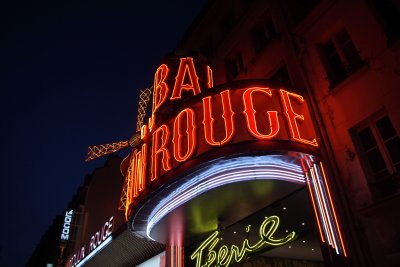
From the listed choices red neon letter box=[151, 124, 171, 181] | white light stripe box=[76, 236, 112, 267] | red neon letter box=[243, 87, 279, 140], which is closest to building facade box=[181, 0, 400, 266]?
red neon letter box=[243, 87, 279, 140]

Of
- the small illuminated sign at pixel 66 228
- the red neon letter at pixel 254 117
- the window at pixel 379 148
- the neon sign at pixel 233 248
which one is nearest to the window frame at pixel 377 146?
the window at pixel 379 148

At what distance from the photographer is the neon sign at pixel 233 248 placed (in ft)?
20.7

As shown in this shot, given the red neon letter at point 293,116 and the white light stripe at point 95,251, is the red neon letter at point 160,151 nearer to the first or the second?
the red neon letter at point 293,116

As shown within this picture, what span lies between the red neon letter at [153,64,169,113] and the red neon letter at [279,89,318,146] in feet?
12.2

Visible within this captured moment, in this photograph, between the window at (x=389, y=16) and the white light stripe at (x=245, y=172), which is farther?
the white light stripe at (x=245, y=172)

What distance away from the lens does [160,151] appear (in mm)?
6695

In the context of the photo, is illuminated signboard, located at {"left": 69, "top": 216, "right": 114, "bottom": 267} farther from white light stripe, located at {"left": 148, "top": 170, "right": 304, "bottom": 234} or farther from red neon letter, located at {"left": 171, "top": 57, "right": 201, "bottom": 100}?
red neon letter, located at {"left": 171, "top": 57, "right": 201, "bottom": 100}

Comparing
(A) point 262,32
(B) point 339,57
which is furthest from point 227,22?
(B) point 339,57

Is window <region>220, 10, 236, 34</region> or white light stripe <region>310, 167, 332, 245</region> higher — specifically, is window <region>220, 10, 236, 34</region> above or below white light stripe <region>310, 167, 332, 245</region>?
above

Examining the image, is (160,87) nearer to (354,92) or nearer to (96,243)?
(354,92)

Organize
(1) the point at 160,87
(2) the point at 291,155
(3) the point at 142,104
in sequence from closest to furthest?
1. (2) the point at 291,155
2. (1) the point at 160,87
3. (3) the point at 142,104

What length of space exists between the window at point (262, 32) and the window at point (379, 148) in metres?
3.73

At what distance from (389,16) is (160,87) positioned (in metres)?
5.47

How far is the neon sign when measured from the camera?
20.7ft
